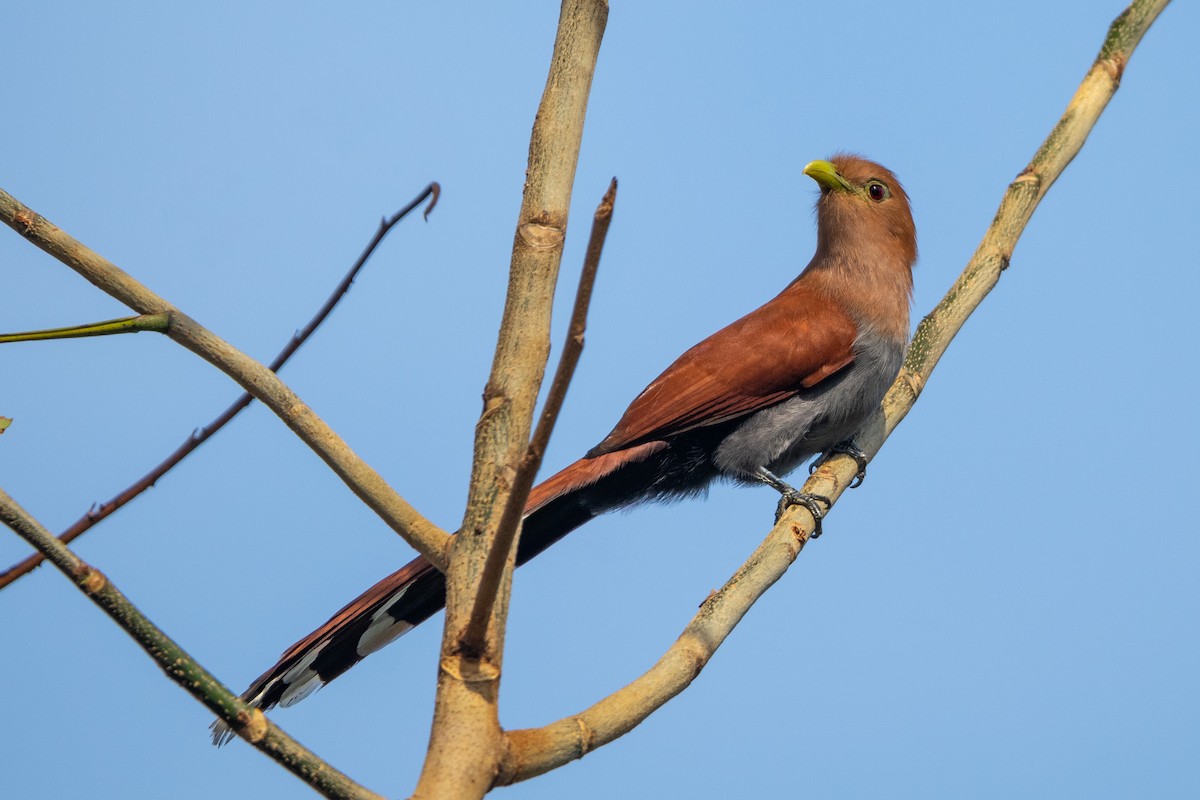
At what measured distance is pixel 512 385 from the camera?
1.88 metres

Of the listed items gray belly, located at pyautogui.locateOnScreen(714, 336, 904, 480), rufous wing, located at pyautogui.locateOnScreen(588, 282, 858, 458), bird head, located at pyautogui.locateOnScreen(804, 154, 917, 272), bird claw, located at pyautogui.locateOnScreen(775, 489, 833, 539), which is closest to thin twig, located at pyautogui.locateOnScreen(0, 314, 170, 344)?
bird claw, located at pyautogui.locateOnScreen(775, 489, 833, 539)

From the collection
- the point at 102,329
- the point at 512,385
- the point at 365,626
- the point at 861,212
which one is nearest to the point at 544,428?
the point at 512,385

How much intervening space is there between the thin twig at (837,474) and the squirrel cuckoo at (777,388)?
356 millimetres

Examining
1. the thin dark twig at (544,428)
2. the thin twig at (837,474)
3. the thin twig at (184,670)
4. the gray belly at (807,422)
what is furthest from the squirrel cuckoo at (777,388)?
the thin twig at (184,670)

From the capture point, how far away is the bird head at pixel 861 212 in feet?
16.1

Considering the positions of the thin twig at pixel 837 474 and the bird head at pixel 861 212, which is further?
the bird head at pixel 861 212

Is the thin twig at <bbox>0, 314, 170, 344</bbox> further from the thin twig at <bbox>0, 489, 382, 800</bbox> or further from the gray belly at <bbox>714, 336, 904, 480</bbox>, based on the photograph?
the gray belly at <bbox>714, 336, 904, 480</bbox>

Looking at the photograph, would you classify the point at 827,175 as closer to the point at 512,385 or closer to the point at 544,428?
the point at 512,385

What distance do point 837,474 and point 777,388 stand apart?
78 centimetres

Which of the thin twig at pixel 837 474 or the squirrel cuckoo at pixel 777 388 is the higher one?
the squirrel cuckoo at pixel 777 388

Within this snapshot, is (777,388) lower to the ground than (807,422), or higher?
higher

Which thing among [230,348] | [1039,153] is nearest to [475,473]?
[230,348]

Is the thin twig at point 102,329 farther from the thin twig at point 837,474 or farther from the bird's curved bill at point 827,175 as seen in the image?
the bird's curved bill at point 827,175

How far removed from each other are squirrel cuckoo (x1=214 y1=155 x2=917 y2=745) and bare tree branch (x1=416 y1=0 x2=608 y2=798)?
152 cm
